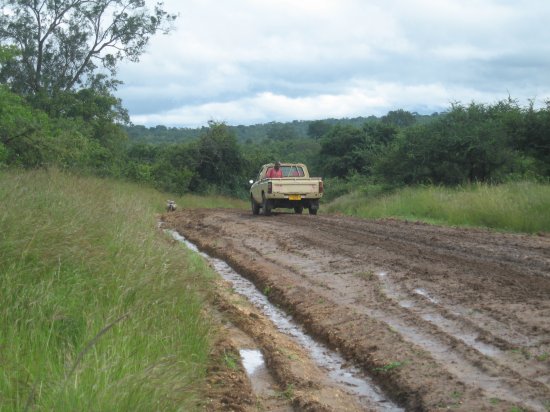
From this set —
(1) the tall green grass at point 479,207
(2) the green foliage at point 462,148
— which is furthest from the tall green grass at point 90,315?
(2) the green foliage at point 462,148

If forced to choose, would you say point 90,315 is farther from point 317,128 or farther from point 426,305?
point 317,128

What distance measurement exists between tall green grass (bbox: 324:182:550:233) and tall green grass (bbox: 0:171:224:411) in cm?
1035

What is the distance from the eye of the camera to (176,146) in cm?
5184

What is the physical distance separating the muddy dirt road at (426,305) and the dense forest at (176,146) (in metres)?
7.15

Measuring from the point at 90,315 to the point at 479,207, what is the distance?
15019mm

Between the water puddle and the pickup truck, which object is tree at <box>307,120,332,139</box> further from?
the water puddle

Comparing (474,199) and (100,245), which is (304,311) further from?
(474,199)

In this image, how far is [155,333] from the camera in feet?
18.8

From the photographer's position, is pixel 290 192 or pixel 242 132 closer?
pixel 290 192

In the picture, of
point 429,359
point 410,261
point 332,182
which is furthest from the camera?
point 332,182

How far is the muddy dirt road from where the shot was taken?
568 cm

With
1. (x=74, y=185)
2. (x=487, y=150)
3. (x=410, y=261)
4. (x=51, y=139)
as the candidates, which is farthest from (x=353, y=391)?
(x=487, y=150)

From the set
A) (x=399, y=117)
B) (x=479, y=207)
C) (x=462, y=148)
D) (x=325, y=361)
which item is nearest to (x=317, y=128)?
(x=399, y=117)

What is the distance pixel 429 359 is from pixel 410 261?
511 centimetres
